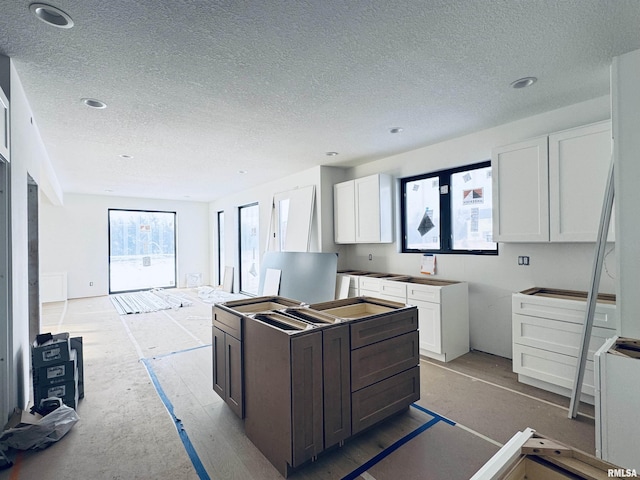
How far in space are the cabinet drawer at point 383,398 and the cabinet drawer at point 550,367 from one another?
1.19 meters

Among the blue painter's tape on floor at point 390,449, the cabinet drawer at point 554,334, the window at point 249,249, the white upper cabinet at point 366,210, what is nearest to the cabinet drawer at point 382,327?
the blue painter's tape on floor at point 390,449

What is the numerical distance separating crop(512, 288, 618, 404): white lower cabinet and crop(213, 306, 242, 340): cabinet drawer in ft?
8.41

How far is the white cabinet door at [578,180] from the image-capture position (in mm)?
2689

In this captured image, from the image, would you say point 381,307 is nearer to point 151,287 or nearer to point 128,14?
Answer: point 128,14

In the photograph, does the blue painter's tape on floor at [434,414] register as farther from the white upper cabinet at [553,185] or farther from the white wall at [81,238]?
the white wall at [81,238]

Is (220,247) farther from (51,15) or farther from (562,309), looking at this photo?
(562,309)

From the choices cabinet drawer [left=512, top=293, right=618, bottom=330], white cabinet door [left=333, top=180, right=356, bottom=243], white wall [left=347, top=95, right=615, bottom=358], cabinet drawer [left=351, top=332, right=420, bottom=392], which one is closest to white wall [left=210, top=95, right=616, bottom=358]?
white wall [left=347, top=95, right=615, bottom=358]

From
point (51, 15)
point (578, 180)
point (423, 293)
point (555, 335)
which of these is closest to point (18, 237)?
point (51, 15)

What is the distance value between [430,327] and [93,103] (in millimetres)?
4069

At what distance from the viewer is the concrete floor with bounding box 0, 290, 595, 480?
1.98 meters

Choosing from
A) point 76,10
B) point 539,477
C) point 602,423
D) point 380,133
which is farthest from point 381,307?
point 76,10

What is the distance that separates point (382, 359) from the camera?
232 centimetres

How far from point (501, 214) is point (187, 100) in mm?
3277

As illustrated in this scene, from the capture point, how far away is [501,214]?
3355 mm
